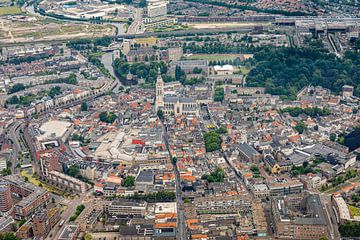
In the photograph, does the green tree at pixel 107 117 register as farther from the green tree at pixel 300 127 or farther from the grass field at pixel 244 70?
the grass field at pixel 244 70

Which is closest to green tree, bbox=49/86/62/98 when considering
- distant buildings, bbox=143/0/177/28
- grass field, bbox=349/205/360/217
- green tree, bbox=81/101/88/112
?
green tree, bbox=81/101/88/112

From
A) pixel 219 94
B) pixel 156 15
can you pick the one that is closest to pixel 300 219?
pixel 219 94

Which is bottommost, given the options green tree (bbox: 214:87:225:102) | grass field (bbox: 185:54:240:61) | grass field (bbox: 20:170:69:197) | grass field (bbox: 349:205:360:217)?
grass field (bbox: 20:170:69:197)

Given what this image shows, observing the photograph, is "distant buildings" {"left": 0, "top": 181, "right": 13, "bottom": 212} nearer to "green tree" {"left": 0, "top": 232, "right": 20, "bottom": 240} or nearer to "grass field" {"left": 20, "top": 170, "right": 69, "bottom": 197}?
"grass field" {"left": 20, "top": 170, "right": 69, "bottom": 197}

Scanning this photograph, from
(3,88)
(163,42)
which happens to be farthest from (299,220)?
(163,42)

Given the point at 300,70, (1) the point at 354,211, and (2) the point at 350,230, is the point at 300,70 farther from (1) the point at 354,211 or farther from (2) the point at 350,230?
(2) the point at 350,230

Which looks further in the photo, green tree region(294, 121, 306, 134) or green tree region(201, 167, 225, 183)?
green tree region(294, 121, 306, 134)

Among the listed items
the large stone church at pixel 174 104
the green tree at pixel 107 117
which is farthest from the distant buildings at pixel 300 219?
the green tree at pixel 107 117

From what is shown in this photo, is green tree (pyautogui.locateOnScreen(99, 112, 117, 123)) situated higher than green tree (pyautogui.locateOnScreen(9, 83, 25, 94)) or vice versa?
green tree (pyautogui.locateOnScreen(9, 83, 25, 94))

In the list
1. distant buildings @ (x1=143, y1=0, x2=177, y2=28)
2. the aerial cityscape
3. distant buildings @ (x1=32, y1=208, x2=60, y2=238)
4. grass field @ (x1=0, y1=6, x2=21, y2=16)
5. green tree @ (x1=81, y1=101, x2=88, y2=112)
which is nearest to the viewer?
distant buildings @ (x1=32, y1=208, x2=60, y2=238)

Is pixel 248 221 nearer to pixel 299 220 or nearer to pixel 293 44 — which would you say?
pixel 299 220
